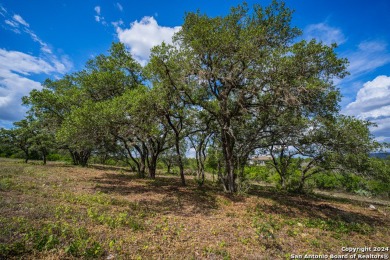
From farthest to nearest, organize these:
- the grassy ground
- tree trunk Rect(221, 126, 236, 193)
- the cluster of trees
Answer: tree trunk Rect(221, 126, 236, 193) < the cluster of trees < the grassy ground

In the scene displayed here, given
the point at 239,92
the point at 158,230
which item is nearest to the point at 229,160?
the point at 239,92

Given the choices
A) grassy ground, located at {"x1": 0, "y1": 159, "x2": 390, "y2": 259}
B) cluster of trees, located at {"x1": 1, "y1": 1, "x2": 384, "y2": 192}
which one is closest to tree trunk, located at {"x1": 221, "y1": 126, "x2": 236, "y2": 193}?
cluster of trees, located at {"x1": 1, "y1": 1, "x2": 384, "y2": 192}

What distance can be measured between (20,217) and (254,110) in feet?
37.3

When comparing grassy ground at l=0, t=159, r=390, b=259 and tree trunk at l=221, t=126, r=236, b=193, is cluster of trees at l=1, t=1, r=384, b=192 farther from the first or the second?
grassy ground at l=0, t=159, r=390, b=259

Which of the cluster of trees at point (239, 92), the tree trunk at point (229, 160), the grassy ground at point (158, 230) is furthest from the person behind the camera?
the tree trunk at point (229, 160)

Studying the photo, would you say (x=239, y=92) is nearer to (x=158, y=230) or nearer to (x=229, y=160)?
(x=229, y=160)

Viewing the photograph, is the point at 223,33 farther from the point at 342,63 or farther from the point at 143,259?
the point at 143,259

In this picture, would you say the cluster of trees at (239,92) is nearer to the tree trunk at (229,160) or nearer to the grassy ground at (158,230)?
the tree trunk at (229,160)

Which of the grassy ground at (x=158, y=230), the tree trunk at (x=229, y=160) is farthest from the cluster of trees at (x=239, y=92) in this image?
the grassy ground at (x=158, y=230)

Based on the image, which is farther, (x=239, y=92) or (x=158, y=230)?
(x=239, y=92)

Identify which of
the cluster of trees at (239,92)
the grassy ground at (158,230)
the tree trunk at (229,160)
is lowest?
the grassy ground at (158,230)

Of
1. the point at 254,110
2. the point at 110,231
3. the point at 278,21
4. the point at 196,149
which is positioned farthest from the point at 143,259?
the point at 196,149

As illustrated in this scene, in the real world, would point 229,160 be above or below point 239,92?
below

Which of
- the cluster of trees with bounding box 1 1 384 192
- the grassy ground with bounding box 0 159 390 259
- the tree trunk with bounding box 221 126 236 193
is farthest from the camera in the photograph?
the tree trunk with bounding box 221 126 236 193
